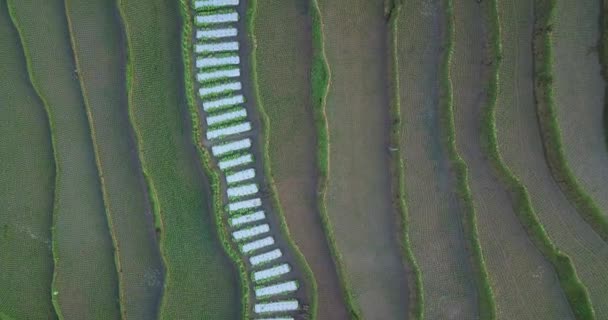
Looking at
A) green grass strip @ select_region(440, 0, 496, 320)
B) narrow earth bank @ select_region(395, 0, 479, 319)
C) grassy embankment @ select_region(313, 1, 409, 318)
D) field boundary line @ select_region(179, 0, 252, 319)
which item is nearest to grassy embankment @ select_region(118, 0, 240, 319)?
field boundary line @ select_region(179, 0, 252, 319)

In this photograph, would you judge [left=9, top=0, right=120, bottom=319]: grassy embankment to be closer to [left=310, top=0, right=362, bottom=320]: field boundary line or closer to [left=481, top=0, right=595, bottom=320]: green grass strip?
[left=310, top=0, right=362, bottom=320]: field boundary line

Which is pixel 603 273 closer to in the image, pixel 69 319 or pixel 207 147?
pixel 207 147

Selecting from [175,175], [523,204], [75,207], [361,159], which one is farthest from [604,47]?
[75,207]

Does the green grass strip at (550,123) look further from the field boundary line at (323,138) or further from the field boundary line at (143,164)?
the field boundary line at (143,164)

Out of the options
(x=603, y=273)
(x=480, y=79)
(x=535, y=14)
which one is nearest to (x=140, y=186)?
(x=480, y=79)

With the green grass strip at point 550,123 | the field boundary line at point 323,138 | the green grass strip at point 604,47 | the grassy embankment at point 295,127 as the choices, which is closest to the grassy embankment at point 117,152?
the grassy embankment at point 295,127

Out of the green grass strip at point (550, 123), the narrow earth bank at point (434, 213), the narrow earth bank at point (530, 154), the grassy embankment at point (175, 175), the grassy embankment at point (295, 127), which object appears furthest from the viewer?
the grassy embankment at point (175, 175)

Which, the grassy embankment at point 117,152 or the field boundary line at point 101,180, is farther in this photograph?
the grassy embankment at point 117,152

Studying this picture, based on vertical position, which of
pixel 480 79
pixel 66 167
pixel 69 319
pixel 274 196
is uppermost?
pixel 480 79
